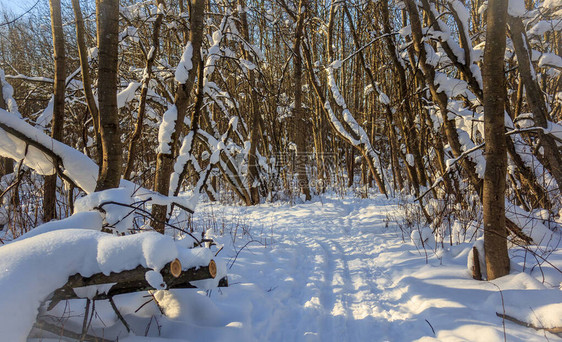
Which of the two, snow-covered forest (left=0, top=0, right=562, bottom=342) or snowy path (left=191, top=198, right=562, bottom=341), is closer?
snow-covered forest (left=0, top=0, right=562, bottom=342)

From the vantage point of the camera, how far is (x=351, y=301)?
2.46 meters

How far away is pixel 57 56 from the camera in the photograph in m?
3.51

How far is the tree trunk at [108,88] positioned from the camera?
7.50ft

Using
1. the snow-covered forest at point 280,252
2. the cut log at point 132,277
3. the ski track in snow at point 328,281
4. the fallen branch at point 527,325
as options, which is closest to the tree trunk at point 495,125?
the snow-covered forest at point 280,252

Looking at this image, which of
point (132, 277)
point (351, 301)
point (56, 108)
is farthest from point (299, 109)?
point (132, 277)

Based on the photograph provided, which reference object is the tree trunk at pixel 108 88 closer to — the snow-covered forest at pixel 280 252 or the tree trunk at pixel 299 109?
the snow-covered forest at pixel 280 252

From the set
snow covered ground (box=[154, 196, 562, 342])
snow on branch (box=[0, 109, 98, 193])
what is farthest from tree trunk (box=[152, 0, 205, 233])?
snow covered ground (box=[154, 196, 562, 342])

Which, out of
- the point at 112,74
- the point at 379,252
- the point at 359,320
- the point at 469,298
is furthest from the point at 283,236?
the point at 112,74

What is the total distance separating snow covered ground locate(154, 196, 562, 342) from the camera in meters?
1.82

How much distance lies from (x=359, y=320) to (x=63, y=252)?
192 cm

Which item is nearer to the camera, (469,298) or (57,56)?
(469,298)

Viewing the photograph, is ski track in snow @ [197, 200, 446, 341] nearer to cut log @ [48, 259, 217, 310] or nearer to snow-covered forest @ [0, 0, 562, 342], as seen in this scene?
snow-covered forest @ [0, 0, 562, 342]

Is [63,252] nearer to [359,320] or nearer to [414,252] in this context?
[359,320]

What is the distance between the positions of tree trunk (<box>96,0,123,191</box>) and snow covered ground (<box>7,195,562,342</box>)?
38.8 inches
